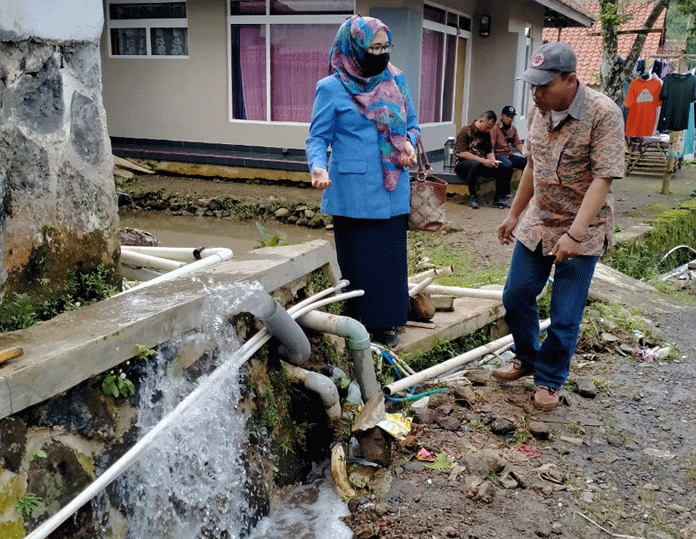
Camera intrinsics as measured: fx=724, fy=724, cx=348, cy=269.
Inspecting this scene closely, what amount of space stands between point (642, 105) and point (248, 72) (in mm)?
7595

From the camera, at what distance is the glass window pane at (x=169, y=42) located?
12297 mm

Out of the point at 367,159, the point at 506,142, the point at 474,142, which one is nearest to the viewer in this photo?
the point at 367,159

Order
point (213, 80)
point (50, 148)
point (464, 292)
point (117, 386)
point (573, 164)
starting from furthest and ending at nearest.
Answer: point (213, 80)
point (464, 292)
point (573, 164)
point (50, 148)
point (117, 386)

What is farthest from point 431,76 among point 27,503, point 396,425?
point 27,503

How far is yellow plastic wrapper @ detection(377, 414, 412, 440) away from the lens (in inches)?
128

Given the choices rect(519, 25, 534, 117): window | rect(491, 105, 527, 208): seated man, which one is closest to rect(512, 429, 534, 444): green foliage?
rect(491, 105, 527, 208): seated man

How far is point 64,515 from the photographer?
2.09m

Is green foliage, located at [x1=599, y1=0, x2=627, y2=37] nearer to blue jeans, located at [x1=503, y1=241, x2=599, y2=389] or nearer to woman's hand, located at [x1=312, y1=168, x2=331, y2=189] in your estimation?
blue jeans, located at [x1=503, y1=241, x2=599, y2=389]

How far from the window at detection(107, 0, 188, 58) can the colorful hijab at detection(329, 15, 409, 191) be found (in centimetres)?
919

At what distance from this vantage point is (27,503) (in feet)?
7.02

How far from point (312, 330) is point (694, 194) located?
37.6ft

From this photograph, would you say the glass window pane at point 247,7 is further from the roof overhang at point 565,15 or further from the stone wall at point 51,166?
the stone wall at point 51,166

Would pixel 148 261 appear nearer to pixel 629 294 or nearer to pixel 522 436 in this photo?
pixel 522 436

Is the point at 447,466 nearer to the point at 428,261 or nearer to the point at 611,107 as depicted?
the point at 611,107
